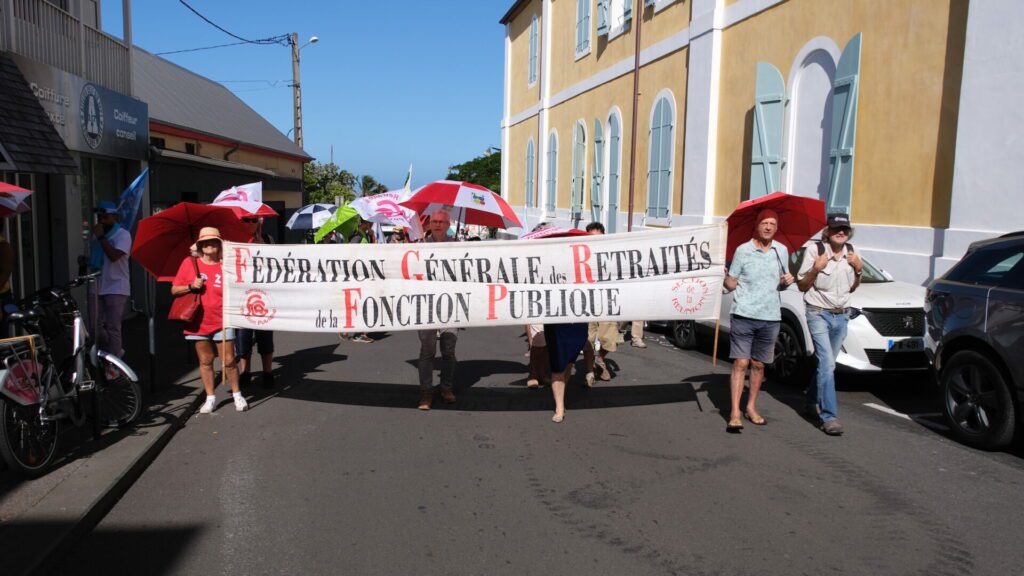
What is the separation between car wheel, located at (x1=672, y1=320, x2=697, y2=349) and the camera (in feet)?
36.7

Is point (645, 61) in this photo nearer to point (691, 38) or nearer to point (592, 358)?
point (691, 38)

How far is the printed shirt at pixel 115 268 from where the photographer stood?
8172 millimetres

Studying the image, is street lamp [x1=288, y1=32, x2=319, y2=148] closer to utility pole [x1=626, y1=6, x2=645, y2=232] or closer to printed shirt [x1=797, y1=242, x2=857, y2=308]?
utility pole [x1=626, y1=6, x2=645, y2=232]

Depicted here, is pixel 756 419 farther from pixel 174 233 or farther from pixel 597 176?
pixel 597 176

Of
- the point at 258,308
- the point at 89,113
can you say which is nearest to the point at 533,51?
the point at 89,113

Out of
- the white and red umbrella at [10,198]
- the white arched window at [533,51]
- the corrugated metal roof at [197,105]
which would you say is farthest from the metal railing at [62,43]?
the white arched window at [533,51]

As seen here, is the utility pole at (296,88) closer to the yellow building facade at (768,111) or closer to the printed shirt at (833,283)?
the yellow building facade at (768,111)

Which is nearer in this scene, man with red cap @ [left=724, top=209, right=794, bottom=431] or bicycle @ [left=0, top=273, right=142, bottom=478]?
bicycle @ [left=0, top=273, right=142, bottom=478]

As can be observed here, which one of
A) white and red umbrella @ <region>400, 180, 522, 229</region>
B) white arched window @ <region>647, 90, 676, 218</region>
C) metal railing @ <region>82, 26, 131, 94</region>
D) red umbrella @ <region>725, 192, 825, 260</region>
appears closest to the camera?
red umbrella @ <region>725, 192, 825, 260</region>

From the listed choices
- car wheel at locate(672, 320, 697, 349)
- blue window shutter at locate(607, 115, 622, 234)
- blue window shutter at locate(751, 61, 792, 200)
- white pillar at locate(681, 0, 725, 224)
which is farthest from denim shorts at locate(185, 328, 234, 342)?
blue window shutter at locate(607, 115, 622, 234)

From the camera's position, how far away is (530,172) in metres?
29.7

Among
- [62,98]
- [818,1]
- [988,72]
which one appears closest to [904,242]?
[988,72]

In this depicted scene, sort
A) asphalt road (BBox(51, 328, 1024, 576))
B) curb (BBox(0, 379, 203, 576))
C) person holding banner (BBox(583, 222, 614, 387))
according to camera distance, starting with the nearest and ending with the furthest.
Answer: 1. curb (BBox(0, 379, 203, 576))
2. asphalt road (BBox(51, 328, 1024, 576))
3. person holding banner (BBox(583, 222, 614, 387))

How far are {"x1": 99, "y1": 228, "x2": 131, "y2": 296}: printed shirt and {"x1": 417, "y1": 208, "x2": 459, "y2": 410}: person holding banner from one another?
3310 millimetres
